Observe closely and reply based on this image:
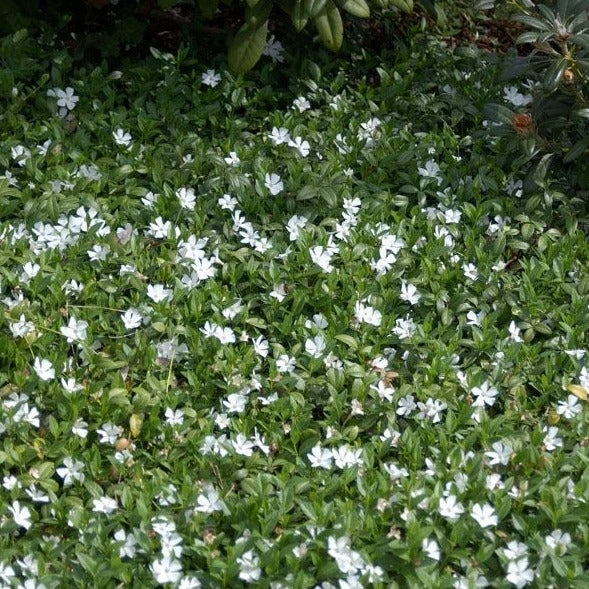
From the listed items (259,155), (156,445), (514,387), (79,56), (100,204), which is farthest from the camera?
(79,56)

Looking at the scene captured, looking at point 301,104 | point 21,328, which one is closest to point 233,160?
point 301,104

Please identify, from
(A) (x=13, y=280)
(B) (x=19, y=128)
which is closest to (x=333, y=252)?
(A) (x=13, y=280)

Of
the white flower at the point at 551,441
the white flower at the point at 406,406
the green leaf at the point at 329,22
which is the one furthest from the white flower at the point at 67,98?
the white flower at the point at 551,441

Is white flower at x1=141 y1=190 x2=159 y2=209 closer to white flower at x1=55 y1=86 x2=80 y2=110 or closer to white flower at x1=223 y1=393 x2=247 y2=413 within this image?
white flower at x1=55 y1=86 x2=80 y2=110

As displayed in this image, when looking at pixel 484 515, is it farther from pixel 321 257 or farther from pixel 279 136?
pixel 279 136

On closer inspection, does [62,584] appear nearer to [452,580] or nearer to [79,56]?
[452,580]

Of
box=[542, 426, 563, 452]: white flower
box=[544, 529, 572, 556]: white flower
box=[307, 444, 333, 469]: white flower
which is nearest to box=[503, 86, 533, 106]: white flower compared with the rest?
box=[542, 426, 563, 452]: white flower
